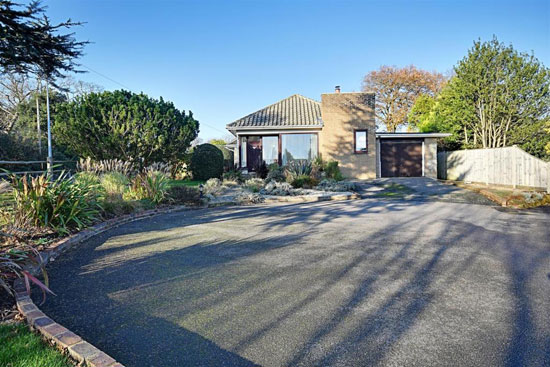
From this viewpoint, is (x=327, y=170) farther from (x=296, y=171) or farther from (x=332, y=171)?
(x=296, y=171)

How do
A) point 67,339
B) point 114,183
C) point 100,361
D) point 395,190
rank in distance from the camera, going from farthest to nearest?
point 395,190, point 114,183, point 67,339, point 100,361

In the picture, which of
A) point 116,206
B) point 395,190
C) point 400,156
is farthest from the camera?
point 400,156

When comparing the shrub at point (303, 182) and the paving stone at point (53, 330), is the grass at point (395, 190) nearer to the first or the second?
the shrub at point (303, 182)

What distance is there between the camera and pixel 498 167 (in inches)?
593

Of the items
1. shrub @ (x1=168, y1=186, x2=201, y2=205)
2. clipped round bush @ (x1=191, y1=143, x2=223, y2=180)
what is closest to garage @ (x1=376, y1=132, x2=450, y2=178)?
clipped round bush @ (x1=191, y1=143, x2=223, y2=180)

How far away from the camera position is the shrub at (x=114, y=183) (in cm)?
881

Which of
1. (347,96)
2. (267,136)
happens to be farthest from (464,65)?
(267,136)

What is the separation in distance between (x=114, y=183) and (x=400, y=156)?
16890 mm

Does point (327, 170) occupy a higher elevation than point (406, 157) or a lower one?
lower

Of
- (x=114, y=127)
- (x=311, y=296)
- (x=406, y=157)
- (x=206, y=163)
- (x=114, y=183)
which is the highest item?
(x=114, y=127)

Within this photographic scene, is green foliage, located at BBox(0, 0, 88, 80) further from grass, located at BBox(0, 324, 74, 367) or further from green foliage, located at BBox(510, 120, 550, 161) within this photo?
green foliage, located at BBox(510, 120, 550, 161)

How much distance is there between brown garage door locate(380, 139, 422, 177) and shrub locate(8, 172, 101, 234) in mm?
17722

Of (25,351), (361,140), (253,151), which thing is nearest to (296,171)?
(253,151)

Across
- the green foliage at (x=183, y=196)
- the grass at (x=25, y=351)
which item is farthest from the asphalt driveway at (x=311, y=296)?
the green foliage at (x=183, y=196)
